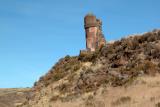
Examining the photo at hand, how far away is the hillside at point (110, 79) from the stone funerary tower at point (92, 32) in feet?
6.45

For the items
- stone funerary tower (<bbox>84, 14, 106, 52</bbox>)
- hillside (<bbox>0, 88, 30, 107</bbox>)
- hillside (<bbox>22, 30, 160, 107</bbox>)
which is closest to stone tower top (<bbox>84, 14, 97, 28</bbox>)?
stone funerary tower (<bbox>84, 14, 106, 52</bbox>)

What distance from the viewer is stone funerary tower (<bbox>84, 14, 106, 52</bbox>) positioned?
37500mm

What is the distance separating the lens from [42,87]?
35312 millimetres

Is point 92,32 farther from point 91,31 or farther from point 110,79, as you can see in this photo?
point 110,79

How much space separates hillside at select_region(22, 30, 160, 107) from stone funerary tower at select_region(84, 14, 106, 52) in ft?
6.45

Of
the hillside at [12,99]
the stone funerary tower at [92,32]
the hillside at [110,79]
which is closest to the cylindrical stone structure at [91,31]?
the stone funerary tower at [92,32]

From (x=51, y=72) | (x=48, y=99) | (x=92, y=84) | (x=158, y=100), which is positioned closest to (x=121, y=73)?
(x=92, y=84)

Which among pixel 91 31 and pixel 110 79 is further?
pixel 91 31

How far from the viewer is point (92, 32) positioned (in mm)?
37656

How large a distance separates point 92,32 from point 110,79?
37.5 feet

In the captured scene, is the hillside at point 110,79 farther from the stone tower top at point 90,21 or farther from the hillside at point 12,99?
the hillside at point 12,99

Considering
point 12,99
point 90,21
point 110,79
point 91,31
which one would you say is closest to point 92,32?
point 91,31

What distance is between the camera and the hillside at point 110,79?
2170 centimetres

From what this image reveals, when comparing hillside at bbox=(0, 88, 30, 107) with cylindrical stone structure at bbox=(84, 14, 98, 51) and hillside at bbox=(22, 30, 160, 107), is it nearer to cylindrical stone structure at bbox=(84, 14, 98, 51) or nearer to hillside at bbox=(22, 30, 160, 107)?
cylindrical stone structure at bbox=(84, 14, 98, 51)
